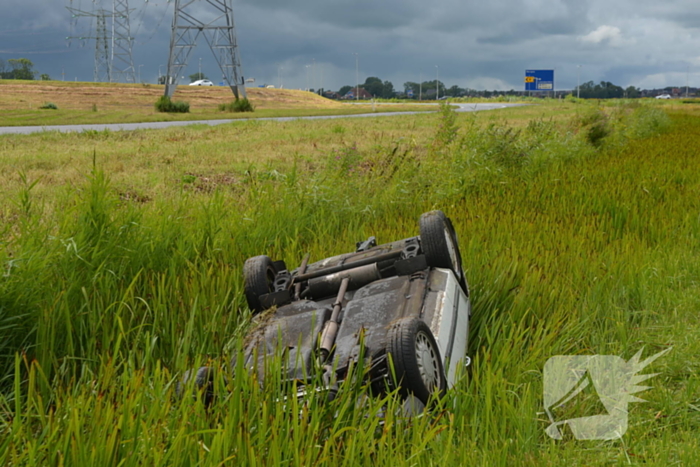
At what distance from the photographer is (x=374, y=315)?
2826 mm

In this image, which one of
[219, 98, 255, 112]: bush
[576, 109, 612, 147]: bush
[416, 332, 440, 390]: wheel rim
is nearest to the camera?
[416, 332, 440, 390]: wheel rim

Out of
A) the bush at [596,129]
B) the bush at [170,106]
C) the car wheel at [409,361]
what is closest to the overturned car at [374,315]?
the car wheel at [409,361]

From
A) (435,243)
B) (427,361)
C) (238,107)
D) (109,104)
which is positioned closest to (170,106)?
(238,107)

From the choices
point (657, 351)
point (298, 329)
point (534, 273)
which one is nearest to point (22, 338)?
point (298, 329)

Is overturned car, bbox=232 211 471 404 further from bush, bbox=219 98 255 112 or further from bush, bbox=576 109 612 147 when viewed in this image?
bush, bbox=219 98 255 112

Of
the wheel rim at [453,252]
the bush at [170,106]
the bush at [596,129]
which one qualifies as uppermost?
the bush at [170,106]

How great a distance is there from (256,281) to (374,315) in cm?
87

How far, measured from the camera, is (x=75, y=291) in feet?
10.0

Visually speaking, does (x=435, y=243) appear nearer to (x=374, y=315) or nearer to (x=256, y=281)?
(x=374, y=315)

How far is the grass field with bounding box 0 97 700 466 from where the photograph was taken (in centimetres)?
181

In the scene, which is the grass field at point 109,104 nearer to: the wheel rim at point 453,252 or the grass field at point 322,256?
the grass field at point 322,256

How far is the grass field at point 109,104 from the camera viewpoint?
2447 cm

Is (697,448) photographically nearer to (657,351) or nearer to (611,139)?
(657,351)

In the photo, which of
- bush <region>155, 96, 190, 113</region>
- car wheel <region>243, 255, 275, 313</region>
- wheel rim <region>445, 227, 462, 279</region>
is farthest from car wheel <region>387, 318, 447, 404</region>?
bush <region>155, 96, 190, 113</region>
